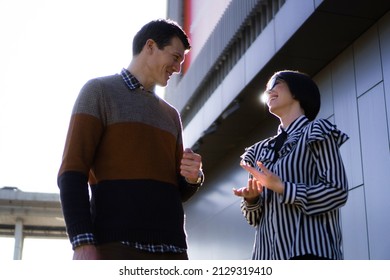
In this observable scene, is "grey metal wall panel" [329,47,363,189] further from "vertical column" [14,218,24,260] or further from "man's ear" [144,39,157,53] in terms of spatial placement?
"vertical column" [14,218,24,260]

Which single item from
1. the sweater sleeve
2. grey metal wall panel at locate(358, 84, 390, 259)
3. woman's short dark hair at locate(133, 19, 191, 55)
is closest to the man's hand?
the sweater sleeve

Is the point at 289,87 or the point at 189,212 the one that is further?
the point at 189,212

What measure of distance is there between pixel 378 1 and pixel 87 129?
4932mm

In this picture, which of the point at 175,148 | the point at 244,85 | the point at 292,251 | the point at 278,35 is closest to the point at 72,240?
the point at 175,148

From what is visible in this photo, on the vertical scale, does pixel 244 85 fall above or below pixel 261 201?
above

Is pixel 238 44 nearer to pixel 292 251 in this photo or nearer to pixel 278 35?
pixel 278 35

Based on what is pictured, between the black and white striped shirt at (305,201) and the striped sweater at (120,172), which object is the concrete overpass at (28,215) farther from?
the striped sweater at (120,172)

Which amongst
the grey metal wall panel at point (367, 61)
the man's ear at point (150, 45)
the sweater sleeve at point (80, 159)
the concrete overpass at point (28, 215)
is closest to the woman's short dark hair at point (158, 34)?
the man's ear at point (150, 45)

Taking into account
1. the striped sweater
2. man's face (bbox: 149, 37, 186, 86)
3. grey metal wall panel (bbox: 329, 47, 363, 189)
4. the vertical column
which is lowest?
the striped sweater

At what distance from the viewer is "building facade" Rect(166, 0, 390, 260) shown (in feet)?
20.7

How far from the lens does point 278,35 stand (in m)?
7.48

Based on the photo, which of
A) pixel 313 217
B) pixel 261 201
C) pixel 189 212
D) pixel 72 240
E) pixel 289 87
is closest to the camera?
pixel 72 240

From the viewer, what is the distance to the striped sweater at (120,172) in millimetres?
2020

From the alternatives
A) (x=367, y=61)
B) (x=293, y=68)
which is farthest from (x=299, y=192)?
(x=293, y=68)
